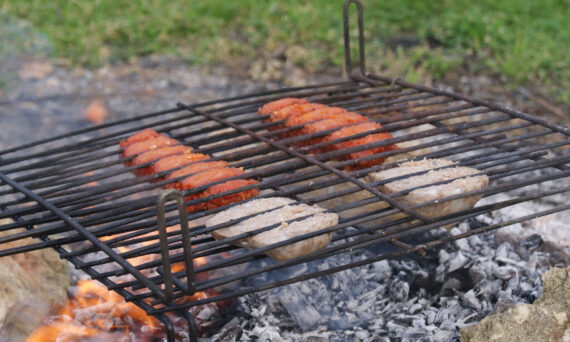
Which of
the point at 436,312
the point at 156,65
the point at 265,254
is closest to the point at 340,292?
the point at 436,312

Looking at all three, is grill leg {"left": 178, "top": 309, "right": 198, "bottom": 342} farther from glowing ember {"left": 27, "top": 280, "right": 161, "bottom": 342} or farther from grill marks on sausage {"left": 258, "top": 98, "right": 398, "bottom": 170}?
grill marks on sausage {"left": 258, "top": 98, "right": 398, "bottom": 170}

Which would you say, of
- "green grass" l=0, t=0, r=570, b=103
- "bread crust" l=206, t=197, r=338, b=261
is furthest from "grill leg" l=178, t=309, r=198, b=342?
"green grass" l=0, t=0, r=570, b=103

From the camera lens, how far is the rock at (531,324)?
2.47 m

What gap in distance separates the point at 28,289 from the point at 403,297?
6.14 ft

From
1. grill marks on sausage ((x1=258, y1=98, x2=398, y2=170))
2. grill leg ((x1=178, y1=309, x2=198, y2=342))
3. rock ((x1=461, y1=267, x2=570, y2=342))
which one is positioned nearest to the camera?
grill leg ((x1=178, y1=309, x2=198, y2=342))

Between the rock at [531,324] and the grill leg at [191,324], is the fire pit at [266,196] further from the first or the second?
the rock at [531,324]

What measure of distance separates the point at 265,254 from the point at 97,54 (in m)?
5.48

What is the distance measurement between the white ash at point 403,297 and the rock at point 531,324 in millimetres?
332

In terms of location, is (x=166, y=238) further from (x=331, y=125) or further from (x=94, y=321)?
(x=331, y=125)

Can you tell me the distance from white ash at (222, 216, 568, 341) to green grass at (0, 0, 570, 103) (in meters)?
3.22

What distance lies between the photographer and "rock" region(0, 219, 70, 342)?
2.88m

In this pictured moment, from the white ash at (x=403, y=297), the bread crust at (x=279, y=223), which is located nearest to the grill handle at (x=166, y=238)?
the bread crust at (x=279, y=223)

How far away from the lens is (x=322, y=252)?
220cm

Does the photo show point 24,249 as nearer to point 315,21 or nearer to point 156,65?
point 156,65
